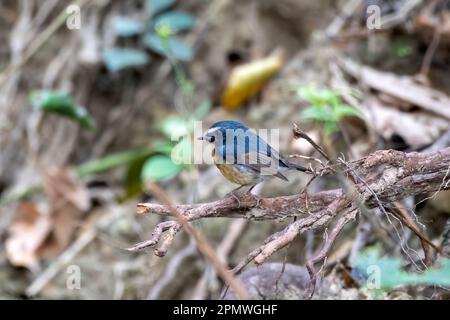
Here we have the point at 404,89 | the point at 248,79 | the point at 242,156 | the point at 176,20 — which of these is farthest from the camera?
the point at 176,20

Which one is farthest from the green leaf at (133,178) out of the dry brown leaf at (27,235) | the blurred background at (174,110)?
the dry brown leaf at (27,235)

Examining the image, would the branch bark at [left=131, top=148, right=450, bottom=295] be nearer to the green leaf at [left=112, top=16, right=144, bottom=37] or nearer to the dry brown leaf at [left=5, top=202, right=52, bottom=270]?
the dry brown leaf at [left=5, top=202, right=52, bottom=270]

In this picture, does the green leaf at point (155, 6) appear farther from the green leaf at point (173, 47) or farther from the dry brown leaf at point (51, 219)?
the dry brown leaf at point (51, 219)

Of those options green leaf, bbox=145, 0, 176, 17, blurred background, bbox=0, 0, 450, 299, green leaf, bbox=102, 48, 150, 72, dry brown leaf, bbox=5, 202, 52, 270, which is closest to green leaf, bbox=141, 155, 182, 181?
blurred background, bbox=0, 0, 450, 299

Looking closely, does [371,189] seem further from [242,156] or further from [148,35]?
[148,35]

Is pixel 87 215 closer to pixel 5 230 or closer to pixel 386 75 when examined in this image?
pixel 5 230

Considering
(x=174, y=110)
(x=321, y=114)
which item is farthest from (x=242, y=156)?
(x=174, y=110)
